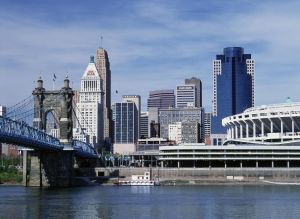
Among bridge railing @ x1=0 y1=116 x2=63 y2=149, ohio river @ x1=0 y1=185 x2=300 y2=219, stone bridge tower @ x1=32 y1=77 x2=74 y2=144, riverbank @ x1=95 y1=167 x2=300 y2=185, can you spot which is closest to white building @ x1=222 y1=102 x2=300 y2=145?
riverbank @ x1=95 y1=167 x2=300 y2=185

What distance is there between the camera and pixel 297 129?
17425 centimetres

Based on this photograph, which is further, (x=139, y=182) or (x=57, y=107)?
(x=57, y=107)

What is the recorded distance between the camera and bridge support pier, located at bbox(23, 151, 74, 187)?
131750 mm

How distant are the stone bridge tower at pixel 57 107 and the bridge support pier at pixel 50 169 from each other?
3.33m

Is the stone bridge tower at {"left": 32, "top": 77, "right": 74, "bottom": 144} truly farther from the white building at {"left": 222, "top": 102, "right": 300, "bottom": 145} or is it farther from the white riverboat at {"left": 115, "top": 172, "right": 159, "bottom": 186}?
the white building at {"left": 222, "top": 102, "right": 300, "bottom": 145}

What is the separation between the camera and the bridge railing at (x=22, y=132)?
3720 inches

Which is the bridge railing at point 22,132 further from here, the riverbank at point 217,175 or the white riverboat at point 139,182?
the riverbank at point 217,175

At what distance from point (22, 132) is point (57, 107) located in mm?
36879

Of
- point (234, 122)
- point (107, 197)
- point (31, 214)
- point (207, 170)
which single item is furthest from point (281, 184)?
point (31, 214)

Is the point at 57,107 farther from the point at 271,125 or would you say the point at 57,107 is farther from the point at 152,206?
the point at 152,206

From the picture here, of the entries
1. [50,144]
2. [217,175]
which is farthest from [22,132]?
[217,175]

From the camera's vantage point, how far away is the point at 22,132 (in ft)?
348

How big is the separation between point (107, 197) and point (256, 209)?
1074 inches

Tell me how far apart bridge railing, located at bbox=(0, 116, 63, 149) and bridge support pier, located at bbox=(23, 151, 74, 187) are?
10.9ft
